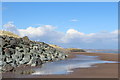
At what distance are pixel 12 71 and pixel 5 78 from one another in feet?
7.26

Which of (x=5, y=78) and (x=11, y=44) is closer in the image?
(x=5, y=78)

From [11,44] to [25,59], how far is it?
404cm

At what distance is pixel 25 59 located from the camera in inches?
704

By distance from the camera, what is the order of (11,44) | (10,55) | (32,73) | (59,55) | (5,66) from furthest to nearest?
(59,55) → (11,44) → (10,55) → (5,66) → (32,73)

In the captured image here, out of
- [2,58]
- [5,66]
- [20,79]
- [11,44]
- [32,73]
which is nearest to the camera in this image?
[20,79]

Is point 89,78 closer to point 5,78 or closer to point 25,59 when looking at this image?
point 5,78

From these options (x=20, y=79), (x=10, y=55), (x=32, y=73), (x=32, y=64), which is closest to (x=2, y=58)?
(x=10, y=55)

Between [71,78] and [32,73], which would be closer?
[71,78]

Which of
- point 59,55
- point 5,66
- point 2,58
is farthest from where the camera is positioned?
point 59,55

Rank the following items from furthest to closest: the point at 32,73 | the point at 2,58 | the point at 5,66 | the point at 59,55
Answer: the point at 59,55, the point at 2,58, the point at 5,66, the point at 32,73

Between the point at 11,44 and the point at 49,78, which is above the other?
the point at 11,44

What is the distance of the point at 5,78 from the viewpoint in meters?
12.3

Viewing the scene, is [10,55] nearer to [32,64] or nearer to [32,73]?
[32,64]

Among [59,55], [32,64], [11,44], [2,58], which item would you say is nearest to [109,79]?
[32,64]
